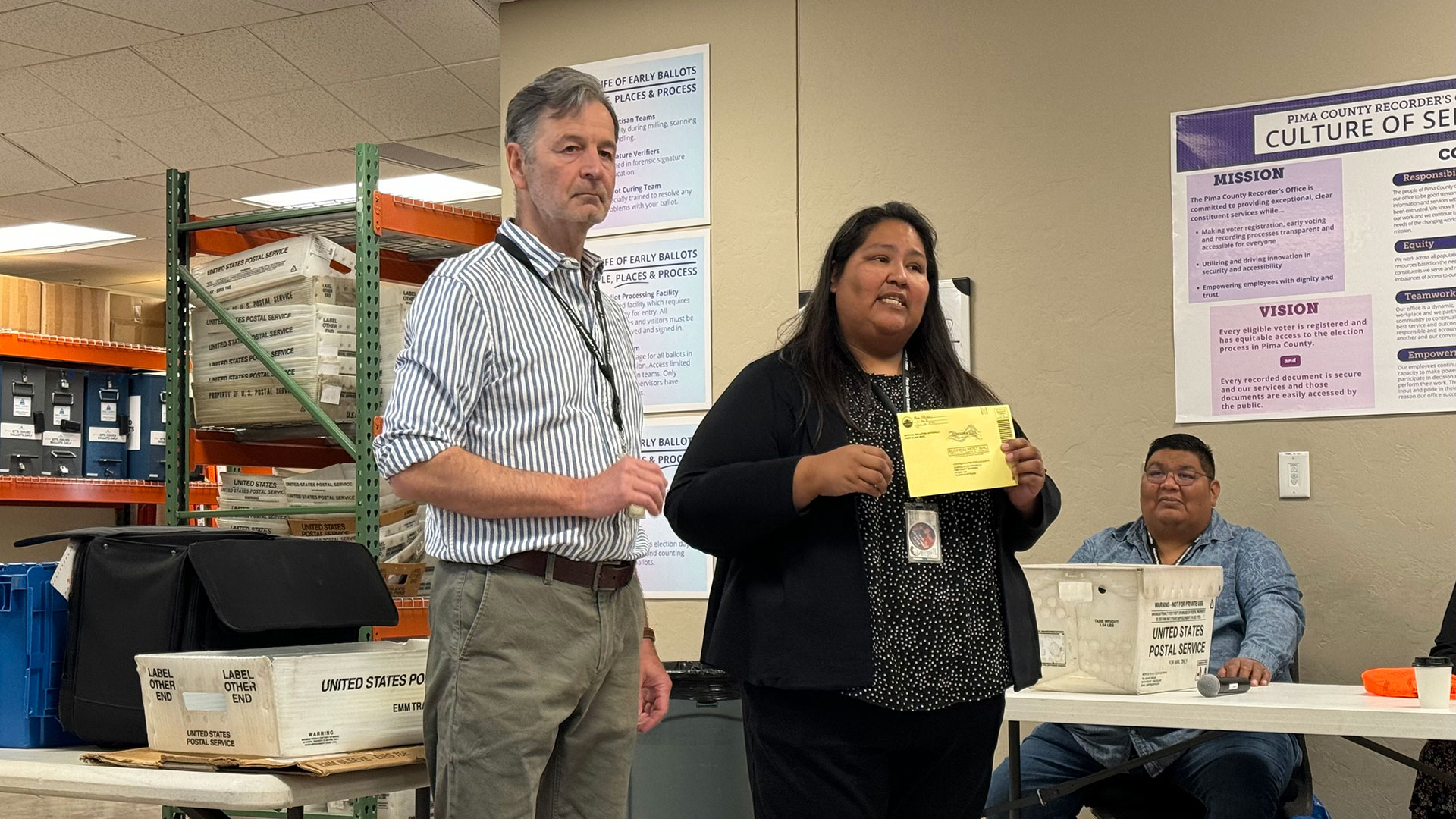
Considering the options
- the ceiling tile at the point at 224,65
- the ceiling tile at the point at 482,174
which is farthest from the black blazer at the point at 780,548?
the ceiling tile at the point at 482,174

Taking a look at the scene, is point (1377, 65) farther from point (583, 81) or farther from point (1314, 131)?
point (583, 81)

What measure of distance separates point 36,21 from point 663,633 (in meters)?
3.20

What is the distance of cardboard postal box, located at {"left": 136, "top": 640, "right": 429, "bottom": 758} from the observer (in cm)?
184

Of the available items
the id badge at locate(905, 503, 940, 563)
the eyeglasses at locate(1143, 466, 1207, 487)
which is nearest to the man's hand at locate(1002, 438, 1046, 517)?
the id badge at locate(905, 503, 940, 563)

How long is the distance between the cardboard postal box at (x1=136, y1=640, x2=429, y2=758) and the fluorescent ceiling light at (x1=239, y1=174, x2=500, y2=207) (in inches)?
206

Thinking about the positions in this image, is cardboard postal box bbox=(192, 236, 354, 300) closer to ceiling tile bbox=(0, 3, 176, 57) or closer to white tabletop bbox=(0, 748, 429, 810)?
ceiling tile bbox=(0, 3, 176, 57)

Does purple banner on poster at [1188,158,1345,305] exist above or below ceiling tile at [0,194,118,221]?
below

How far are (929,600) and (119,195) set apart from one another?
21.2 ft

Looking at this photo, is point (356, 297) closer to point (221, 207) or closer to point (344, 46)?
point (344, 46)

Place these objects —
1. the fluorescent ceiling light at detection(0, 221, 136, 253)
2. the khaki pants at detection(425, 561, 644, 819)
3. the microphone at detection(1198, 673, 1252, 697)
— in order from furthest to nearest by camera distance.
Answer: the fluorescent ceiling light at detection(0, 221, 136, 253), the microphone at detection(1198, 673, 1252, 697), the khaki pants at detection(425, 561, 644, 819)

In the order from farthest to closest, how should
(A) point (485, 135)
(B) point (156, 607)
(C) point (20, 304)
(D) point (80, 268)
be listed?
(D) point (80, 268), (C) point (20, 304), (A) point (485, 135), (B) point (156, 607)

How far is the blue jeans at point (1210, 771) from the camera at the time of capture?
2828mm

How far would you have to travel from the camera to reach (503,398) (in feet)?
5.68

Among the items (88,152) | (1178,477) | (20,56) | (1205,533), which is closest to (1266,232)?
(1178,477)
